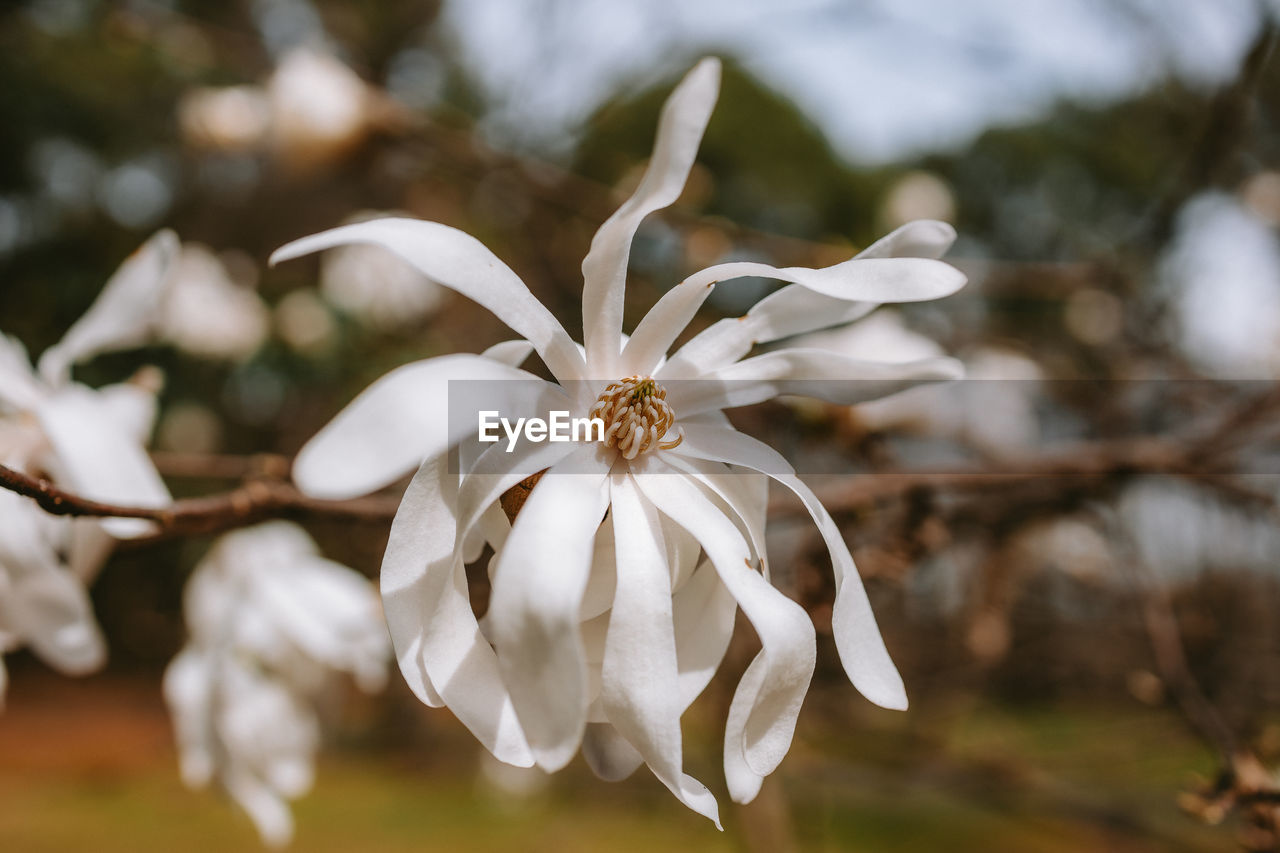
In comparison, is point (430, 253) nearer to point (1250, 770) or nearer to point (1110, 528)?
point (1250, 770)

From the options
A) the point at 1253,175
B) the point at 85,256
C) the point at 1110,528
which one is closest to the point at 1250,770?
the point at 1110,528

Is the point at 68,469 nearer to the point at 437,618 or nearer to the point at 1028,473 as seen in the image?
the point at 437,618

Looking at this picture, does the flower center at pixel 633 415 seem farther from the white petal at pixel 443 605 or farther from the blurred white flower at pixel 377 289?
the blurred white flower at pixel 377 289

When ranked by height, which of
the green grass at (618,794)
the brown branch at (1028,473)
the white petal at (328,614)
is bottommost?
the green grass at (618,794)

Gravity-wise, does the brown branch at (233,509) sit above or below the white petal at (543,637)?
below

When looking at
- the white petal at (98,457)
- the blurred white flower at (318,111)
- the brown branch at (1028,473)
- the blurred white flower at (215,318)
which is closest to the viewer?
the white petal at (98,457)

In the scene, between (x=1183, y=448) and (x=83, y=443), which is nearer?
(x=83, y=443)

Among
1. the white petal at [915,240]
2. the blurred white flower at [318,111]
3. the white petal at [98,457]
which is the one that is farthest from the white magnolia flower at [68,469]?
the blurred white flower at [318,111]
